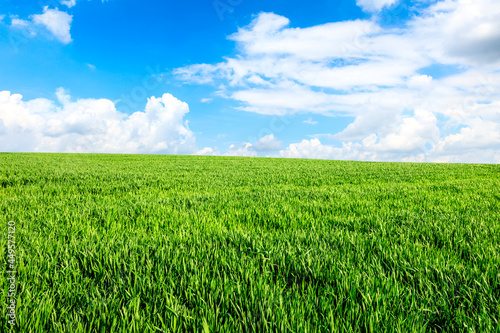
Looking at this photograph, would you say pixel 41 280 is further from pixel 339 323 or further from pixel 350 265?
pixel 350 265

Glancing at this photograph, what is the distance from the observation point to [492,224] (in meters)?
4.31

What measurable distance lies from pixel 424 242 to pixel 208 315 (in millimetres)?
3173

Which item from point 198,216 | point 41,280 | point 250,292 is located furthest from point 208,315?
point 198,216

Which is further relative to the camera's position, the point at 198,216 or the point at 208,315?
the point at 198,216

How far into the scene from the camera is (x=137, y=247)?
3160mm

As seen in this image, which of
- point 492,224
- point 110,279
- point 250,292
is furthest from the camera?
point 492,224

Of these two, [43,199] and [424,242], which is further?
[43,199]

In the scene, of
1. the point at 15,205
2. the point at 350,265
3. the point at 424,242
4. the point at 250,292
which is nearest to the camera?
the point at 250,292

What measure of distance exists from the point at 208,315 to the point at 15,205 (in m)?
6.13

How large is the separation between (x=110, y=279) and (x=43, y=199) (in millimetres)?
5470

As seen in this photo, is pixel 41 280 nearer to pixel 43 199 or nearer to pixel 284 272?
pixel 284 272

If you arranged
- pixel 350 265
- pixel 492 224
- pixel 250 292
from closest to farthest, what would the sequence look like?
pixel 250 292 < pixel 350 265 < pixel 492 224

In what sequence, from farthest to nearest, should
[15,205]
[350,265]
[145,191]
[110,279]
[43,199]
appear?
1. [145,191]
2. [43,199]
3. [15,205]
4. [350,265]
5. [110,279]

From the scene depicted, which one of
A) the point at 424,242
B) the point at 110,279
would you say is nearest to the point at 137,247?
the point at 110,279
